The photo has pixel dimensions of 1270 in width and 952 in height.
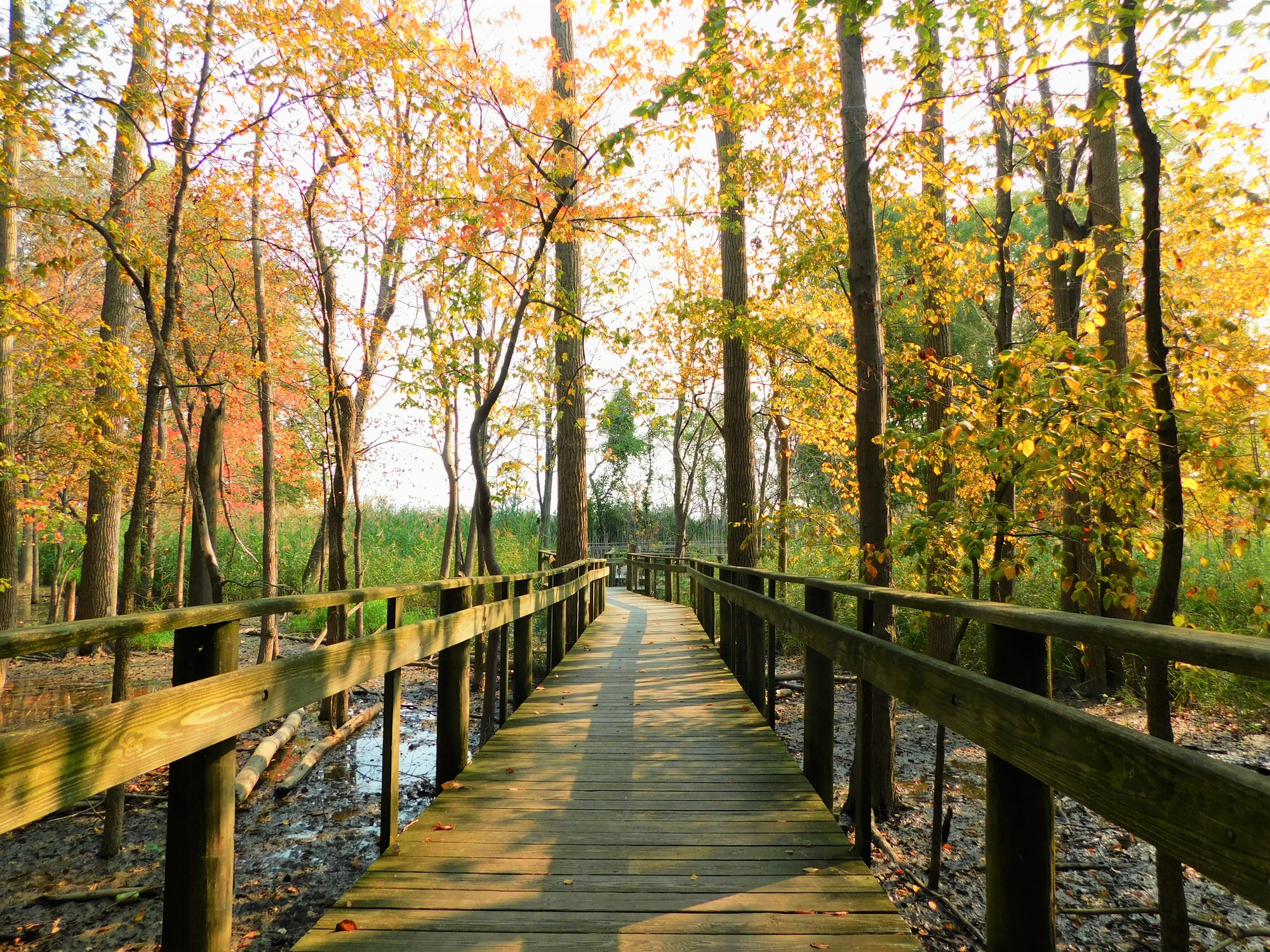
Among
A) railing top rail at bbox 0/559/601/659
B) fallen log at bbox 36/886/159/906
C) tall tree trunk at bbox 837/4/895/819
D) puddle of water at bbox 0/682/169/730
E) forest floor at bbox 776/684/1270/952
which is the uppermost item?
tall tree trunk at bbox 837/4/895/819

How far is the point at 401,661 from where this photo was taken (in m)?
3.24

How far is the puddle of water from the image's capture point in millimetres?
9250

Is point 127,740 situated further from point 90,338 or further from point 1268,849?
point 90,338

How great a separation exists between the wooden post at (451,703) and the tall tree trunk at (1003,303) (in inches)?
135

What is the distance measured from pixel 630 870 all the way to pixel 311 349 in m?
19.0

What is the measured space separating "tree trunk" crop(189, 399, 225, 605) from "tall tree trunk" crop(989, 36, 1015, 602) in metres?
7.54

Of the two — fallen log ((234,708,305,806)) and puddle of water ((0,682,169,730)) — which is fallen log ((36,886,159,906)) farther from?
puddle of water ((0,682,169,730))

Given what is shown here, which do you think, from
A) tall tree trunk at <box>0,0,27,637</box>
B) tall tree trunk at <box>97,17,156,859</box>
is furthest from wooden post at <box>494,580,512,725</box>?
tall tree trunk at <box>0,0,27,637</box>

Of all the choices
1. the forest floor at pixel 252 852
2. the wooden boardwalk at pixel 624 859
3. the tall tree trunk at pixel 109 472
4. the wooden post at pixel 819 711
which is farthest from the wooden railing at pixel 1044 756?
the tall tree trunk at pixel 109 472

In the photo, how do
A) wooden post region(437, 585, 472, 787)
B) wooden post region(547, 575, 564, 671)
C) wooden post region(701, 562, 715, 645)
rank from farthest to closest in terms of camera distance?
1. wooden post region(701, 562, 715, 645)
2. wooden post region(547, 575, 564, 671)
3. wooden post region(437, 585, 472, 787)

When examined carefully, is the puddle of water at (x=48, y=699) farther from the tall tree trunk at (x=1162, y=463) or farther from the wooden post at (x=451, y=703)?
the tall tree trunk at (x=1162, y=463)

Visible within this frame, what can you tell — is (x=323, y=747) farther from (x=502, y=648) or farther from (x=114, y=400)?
(x=114, y=400)

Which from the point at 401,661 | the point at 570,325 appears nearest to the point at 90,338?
the point at 570,325

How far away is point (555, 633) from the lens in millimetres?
7965
